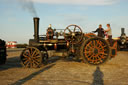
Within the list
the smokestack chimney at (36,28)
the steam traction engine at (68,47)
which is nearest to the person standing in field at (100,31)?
the steam traction engine at (68,47)

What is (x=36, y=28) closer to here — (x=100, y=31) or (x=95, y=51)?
(x=95, y=51)

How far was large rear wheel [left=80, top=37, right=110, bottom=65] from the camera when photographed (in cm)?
717

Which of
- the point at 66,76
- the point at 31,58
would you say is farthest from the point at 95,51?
the point at 31,58

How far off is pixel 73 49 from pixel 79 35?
2.83 ft

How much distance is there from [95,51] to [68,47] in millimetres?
1590

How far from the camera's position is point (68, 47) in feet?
26.2

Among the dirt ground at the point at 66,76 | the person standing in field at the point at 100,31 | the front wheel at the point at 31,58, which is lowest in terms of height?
the dirt ground at the point at 66,76

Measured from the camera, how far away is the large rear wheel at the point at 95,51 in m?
7.17

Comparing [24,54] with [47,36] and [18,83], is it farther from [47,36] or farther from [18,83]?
[18,83]

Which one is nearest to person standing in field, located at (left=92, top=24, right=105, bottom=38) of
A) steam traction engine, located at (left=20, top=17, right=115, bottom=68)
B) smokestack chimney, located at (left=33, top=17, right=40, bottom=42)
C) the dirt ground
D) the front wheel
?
steam traction engine, located at (left=20, top=17, right=115, bottom=68)

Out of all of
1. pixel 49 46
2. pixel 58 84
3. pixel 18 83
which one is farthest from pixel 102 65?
pixel 18 83

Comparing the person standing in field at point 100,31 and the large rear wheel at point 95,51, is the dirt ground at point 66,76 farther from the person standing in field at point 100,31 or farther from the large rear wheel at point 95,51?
the person standing in field at point 100,31

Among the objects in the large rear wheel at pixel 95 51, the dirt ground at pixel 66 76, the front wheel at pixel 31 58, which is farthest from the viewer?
the large rear wheel at pixel 95 51

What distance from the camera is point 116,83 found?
13.9ft
